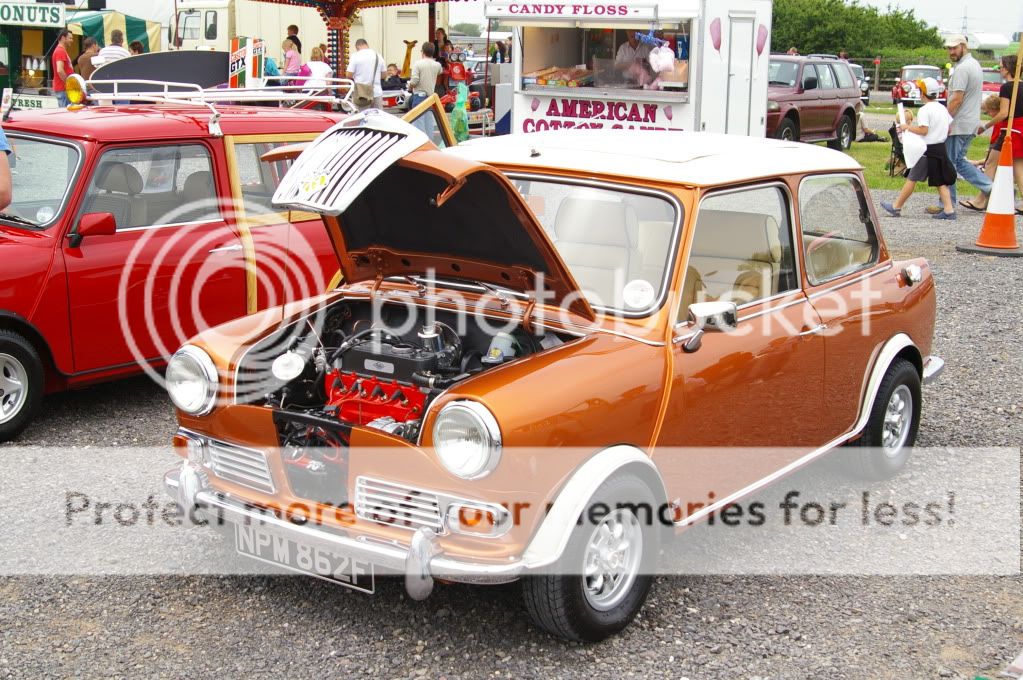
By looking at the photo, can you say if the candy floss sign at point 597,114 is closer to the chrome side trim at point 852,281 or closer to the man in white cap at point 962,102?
the man in white cap at point 962,102

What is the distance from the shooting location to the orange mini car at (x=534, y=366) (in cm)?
339

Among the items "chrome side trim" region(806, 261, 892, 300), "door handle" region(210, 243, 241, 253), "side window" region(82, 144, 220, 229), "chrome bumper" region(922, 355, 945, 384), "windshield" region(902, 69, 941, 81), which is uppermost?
"windshield" region(902, 69, 941, 81)

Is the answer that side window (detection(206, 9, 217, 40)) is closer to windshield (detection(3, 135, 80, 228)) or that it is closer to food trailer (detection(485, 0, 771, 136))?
food trailer (detection(485, 0, 771, 136))

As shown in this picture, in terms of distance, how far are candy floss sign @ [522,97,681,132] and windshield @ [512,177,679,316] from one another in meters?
7.81

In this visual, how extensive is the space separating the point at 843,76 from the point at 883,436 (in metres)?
17.6

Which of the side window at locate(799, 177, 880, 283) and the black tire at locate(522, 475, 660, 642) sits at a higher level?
the side window at locate(799, 177, 880, 283)

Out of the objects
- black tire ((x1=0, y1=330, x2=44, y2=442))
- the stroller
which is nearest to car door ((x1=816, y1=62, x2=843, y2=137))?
the stroller

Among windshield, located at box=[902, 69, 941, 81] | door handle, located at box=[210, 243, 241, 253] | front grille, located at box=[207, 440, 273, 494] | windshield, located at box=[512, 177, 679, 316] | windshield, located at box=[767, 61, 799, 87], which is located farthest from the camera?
windshield, located at box=[902, 69, 941, 81]

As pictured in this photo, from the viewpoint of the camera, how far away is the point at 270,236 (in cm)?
649

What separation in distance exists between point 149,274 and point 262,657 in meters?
2.94

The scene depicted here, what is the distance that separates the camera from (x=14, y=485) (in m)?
5.03

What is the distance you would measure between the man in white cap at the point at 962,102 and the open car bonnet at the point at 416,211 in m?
10.3

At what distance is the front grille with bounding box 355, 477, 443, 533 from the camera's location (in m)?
3.40

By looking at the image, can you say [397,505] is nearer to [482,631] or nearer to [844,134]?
[482,631]
